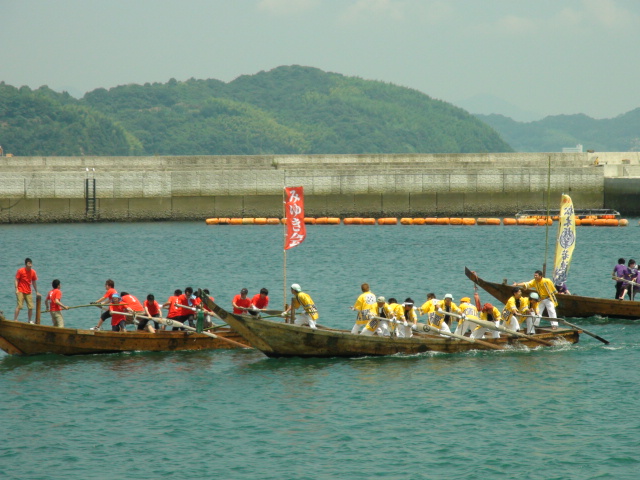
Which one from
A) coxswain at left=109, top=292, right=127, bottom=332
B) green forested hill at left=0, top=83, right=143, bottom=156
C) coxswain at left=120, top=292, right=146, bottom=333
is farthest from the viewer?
green forested hill at left=0, top=83, right=143, bottom=156

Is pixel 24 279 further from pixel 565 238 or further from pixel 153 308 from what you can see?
pixel 565 238

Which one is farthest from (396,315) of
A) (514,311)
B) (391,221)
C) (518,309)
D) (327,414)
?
(391,221)

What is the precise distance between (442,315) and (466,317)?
629 mm

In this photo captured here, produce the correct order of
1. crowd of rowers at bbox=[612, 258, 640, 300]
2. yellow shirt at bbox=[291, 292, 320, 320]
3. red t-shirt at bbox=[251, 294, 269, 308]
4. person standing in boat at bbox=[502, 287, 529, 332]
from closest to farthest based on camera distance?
yellow shirt at bbox=[291, 292, 320, 320]
person standing in boat at bbox=[502, 287, 529, 332]
red t-shirt at bbox=[251, 294, 269, 308]
crowd of rowers at bbox=[612, 258, 640, 300]

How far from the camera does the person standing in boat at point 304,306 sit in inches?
913

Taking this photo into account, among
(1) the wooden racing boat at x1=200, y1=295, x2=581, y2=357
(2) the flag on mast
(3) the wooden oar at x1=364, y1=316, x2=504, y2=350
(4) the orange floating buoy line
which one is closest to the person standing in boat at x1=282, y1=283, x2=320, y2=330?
(1) the wooden racing boat at x1=200, y1=295, x2=581, y2=357

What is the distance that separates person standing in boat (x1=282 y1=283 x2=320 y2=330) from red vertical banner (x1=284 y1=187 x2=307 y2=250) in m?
2.26

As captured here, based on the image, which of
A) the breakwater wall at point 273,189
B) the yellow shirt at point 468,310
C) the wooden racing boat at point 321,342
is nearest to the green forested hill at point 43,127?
the breakwater wall at point 273,189

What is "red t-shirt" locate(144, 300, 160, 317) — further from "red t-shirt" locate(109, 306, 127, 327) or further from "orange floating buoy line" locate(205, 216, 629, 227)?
"orange floating buoy line" locate(205, 216, 629, 227)

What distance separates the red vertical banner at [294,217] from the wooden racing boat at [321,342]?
281 cm

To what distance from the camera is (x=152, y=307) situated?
24750 millimetres

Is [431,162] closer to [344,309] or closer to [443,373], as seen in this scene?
[344,309]

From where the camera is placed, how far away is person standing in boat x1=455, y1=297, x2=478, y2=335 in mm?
24656

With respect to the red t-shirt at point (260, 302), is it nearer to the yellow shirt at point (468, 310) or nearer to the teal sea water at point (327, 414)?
the teal sea water at point (327, 414)
